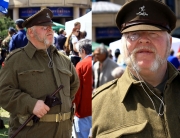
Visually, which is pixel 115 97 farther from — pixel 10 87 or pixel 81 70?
pixel 10 87

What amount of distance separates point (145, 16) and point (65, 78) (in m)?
1.00

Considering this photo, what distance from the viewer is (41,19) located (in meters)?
1.89

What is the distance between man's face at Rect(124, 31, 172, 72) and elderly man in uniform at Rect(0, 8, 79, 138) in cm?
86

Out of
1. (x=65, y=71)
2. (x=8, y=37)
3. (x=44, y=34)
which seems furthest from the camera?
(x=8, y=37)

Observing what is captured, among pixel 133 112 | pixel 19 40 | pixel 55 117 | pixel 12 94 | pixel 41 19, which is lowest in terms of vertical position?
Answer: pixel 55 117

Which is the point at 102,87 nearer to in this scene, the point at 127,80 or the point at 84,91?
the point at 127,80

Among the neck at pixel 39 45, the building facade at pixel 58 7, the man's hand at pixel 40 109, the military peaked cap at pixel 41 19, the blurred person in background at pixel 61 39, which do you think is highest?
the building facade at pixel 58 7

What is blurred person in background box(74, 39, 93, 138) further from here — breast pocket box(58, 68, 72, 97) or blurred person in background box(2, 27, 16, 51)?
blurred person in background box(2, 27, 16, 51)

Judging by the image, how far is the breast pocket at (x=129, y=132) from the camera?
1048 millimetres

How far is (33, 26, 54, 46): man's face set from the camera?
187 cm

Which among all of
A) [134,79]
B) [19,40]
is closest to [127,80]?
[134,79]

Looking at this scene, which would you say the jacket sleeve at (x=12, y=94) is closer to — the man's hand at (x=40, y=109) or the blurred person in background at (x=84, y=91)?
the man's hand at (x=40, y=109)

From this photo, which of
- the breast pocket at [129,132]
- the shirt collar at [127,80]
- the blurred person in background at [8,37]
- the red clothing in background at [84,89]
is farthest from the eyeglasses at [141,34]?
the blurred person in background at [8,37]

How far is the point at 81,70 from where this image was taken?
169cm
